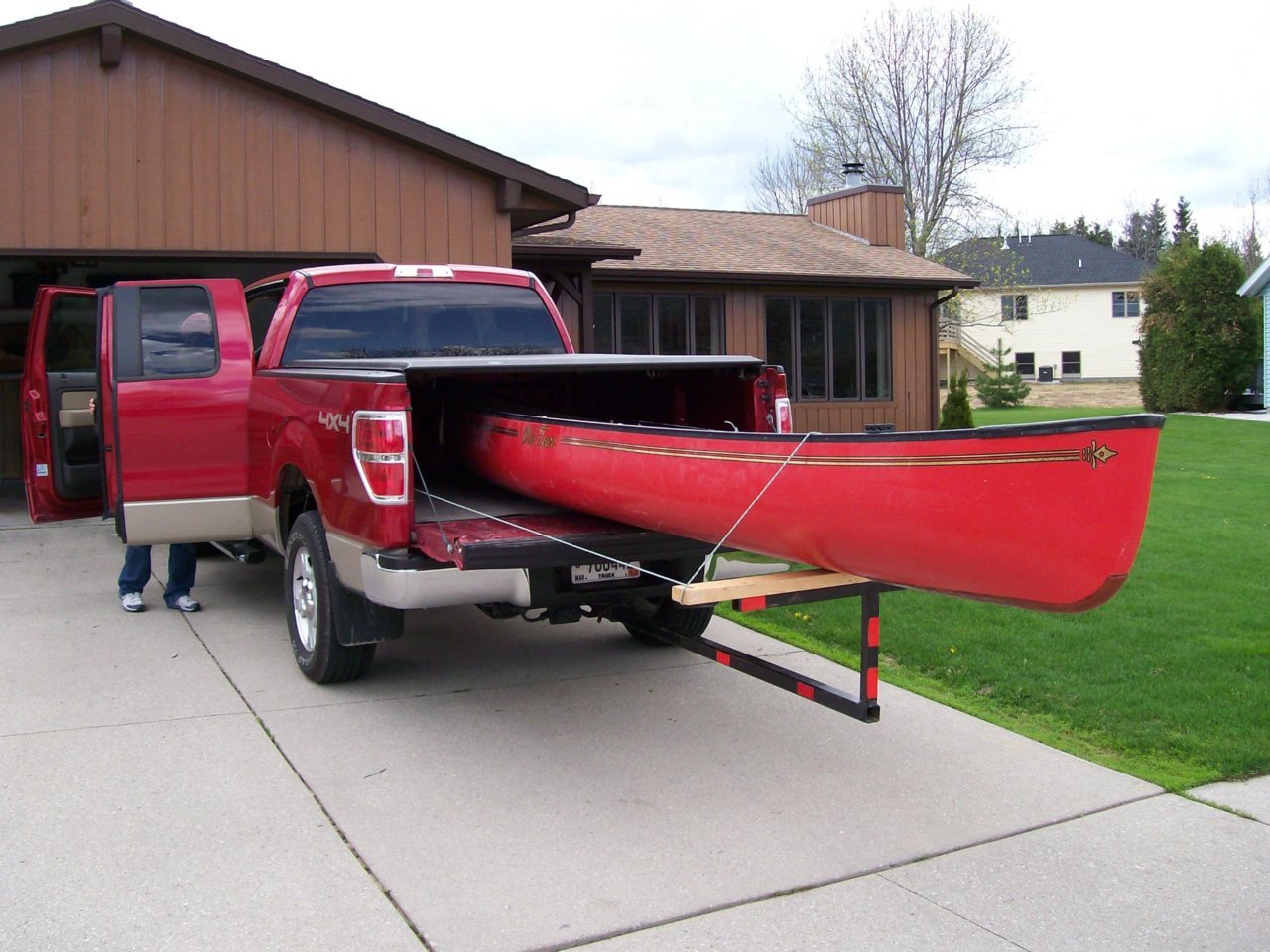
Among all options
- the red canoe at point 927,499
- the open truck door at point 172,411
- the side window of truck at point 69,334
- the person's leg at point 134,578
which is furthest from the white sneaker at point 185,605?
the red canoe at point 927,499

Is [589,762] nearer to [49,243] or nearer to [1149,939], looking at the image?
[1149,939]

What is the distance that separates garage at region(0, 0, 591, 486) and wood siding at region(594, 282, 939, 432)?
5104 millimetres

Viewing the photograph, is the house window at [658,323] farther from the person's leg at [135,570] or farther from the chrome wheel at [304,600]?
the chrome wheel at [304,600]

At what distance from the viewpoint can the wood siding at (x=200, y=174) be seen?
10.8 meters

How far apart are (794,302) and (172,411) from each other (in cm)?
1351

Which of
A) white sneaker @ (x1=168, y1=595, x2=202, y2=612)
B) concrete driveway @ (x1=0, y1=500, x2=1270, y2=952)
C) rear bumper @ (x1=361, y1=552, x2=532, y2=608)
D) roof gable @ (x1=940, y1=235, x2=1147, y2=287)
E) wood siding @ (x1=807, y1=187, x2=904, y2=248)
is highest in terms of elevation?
roof gable @ (x1=940, y1=235, x2=1147, y2=287)

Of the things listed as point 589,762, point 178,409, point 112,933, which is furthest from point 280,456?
point 112,933

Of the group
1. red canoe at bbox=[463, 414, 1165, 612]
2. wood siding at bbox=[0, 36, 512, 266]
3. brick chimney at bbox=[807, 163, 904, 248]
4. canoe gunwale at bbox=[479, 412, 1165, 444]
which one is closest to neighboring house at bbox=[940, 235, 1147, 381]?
brick chimney at bbox=[807, 163, 904, 248]

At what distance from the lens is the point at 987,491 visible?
3369mm

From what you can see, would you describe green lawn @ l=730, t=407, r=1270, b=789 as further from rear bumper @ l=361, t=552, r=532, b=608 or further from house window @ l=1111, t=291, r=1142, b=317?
house window @ l=1111, t=291, r=1142, b=317

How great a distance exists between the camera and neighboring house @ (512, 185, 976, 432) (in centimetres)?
1769

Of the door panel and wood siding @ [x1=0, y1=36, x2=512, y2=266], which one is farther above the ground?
wood siding @ [x1=0, y1=36, x2=512, y2=266]

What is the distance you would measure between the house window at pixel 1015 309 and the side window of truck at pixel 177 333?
42.1 meters

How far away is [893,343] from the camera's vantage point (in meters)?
20.2
